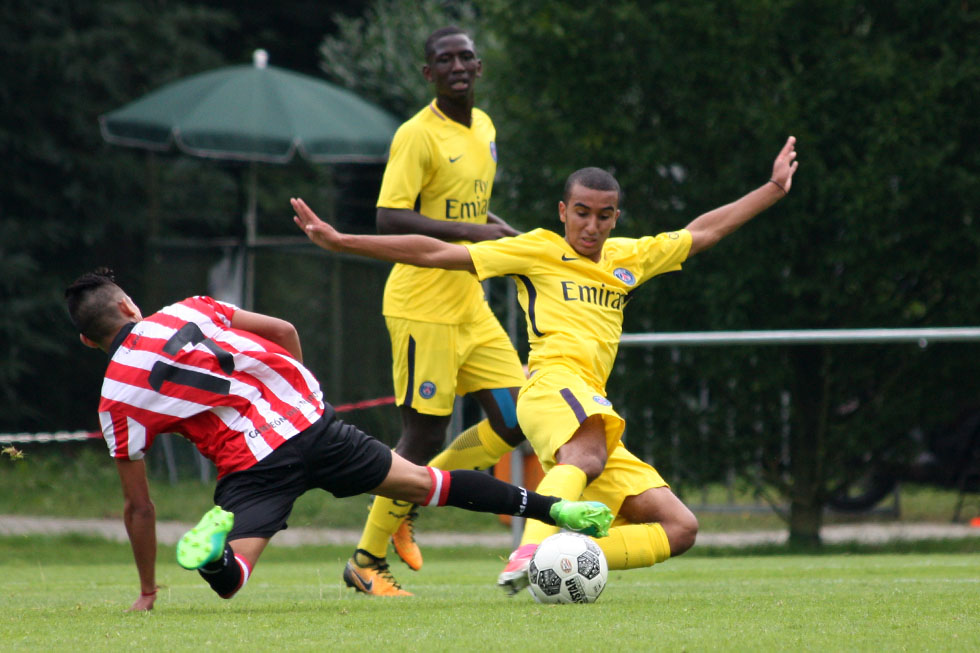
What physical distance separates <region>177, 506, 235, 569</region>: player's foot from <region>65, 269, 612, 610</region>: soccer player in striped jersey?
0.62ft

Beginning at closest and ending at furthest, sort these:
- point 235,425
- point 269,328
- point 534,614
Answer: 1. point 534,614
2. point 235,425
3. point 269,328

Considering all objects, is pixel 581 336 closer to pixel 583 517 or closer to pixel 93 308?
pixel 583 517

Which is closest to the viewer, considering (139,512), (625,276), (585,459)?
(139,512)

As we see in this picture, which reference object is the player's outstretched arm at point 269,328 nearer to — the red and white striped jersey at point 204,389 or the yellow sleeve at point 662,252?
the red and white striped jersey at point 204,389

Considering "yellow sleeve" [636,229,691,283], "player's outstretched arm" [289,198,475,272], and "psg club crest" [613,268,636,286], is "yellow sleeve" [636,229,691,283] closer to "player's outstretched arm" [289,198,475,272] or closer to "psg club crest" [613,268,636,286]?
"psg club crest" [613,268,636,286]

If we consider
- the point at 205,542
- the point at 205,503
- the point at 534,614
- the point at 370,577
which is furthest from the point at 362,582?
the point at 205,503

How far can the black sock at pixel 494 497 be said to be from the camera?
5207 mm

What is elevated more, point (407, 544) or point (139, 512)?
point (139, 512)

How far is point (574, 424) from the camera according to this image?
5.46 metres

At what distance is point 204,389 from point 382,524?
1864mm

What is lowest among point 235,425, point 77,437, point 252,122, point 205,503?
point 205,503

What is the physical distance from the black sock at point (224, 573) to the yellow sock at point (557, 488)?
1140 mm

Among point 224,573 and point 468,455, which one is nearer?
point 224,573

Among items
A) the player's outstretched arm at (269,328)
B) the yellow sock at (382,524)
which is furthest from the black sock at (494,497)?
the yellow sock at (382,524)
